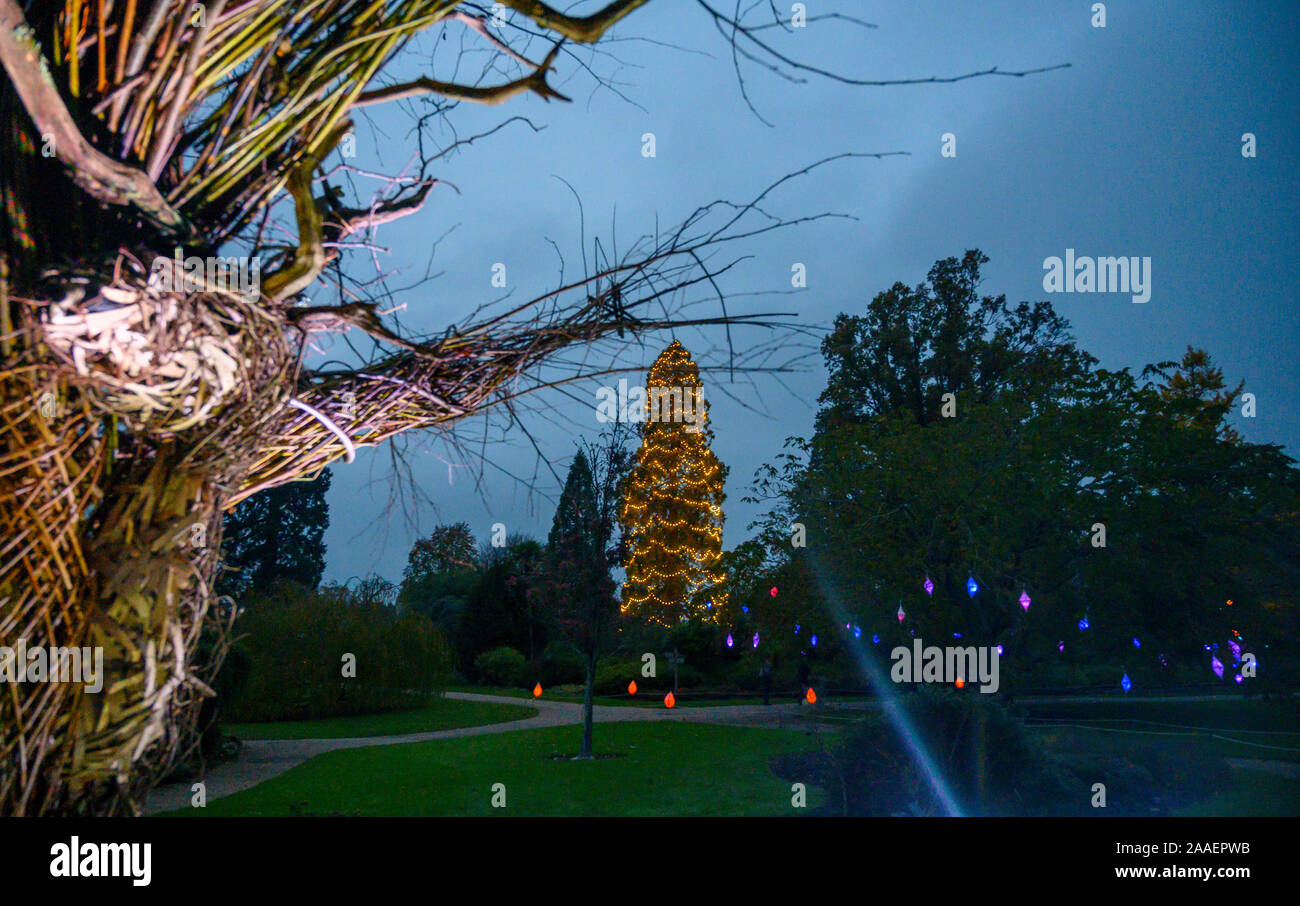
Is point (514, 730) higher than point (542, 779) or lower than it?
lower

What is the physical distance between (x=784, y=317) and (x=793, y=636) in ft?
46.4

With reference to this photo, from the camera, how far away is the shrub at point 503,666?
2477 centimetres

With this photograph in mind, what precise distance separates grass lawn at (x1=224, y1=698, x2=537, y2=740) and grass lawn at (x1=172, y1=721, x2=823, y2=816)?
8.95 feet

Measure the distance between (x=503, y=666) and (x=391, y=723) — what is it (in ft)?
30.9

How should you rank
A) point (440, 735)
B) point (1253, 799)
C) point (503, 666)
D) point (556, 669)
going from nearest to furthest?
point (1253, 799), point (440, 735), point (556, 669), point (503, 666)

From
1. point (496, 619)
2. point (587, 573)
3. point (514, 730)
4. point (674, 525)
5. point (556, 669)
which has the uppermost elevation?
point (674, 525)

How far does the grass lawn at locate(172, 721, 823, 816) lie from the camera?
24.1 ft

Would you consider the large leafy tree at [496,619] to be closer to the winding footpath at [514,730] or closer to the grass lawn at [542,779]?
the winding footpath at [514,730]

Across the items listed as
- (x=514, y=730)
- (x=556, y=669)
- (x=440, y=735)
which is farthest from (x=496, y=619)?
(x=440, y=735)

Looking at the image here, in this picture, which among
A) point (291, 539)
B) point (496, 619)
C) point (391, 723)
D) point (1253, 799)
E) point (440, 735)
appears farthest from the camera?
point (291, 539)

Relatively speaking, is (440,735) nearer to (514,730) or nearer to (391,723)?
(514,730)

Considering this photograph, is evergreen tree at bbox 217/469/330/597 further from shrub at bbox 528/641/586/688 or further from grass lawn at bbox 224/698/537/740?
grass lawn at bbox 224/698/537/740

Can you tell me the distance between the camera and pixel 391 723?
617 inches
